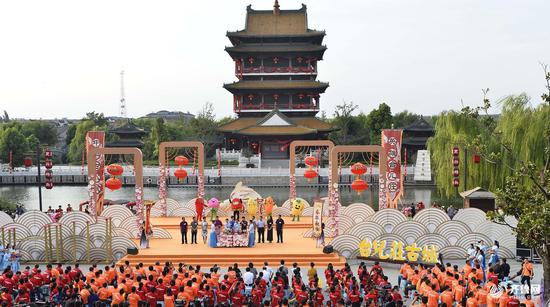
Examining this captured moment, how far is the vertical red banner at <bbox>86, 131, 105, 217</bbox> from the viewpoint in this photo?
2439cm

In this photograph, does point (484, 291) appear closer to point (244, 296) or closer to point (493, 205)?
point (244, 296)

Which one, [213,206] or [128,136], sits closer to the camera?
[213,206]

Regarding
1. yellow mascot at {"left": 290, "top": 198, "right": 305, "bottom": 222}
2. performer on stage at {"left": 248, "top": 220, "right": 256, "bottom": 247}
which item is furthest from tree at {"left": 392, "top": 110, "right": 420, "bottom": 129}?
performer on stage at {"left": 248, "top": 220, "right": 256, "bottom": 247}

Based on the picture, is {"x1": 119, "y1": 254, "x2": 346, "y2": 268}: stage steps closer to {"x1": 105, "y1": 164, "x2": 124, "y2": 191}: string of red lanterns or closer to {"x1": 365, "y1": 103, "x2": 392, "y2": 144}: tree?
{"x1": 105, "y1": 164, "x2": 124, "y2": 191}: string of red lanterns

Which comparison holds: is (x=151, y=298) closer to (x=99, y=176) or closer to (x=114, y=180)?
(x=114, y=180)

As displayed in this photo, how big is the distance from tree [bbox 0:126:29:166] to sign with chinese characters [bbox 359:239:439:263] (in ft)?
157

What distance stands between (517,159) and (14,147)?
55569 mm

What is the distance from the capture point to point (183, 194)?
148ft

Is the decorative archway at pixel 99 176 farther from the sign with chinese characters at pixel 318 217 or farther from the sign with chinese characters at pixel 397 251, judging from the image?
the sign with chinese characters at pixel 397 251

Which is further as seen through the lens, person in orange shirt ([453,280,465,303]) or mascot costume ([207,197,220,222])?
mascot costume ([207,197,220,222])

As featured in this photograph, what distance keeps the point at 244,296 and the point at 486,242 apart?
371 inches

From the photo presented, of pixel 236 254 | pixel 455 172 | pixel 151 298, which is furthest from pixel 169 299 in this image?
pixel 455 172

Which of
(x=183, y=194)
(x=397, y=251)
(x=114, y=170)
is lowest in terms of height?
(x=397, y=251)

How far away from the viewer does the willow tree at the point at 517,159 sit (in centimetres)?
1296
